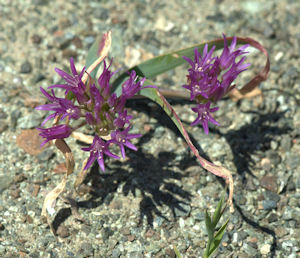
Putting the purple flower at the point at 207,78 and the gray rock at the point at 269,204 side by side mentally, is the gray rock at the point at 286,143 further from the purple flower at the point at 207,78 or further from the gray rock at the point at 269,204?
the purple flower at the point at 207,78

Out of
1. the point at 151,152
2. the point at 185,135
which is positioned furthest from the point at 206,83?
the point at 151,152

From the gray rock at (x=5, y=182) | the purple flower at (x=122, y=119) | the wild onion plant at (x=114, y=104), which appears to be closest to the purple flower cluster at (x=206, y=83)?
the wild onion plant at (x=114, y=104)

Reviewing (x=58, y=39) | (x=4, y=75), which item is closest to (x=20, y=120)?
(x=4, y=75)

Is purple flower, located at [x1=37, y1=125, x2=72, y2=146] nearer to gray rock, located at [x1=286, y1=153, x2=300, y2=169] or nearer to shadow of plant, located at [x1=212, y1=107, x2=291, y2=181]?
shadow of plant, located at [x1=212, y1=107, x2=291, y2=181]

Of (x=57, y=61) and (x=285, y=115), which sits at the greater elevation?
(x=57, y=61)

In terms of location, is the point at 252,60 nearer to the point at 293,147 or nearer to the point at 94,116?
the point at 293,147

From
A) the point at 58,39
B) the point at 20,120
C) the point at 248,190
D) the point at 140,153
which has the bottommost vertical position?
the point at 248,190
